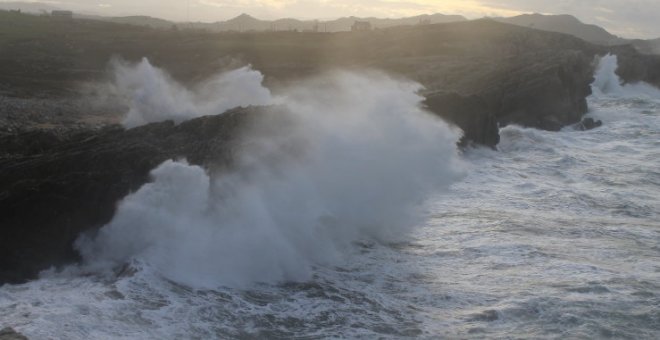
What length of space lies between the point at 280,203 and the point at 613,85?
39026 millimetres

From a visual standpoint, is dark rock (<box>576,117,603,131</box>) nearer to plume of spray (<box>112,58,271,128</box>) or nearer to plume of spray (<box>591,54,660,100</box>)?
plume of spray (<box>591,54,660,100</box>)

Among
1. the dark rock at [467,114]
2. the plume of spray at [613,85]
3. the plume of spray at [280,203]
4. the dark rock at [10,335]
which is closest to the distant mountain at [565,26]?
the plume of spray at [613,85]

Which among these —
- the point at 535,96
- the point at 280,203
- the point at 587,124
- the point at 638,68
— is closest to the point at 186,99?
the point at 280,203

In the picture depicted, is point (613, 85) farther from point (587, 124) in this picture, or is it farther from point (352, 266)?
point (352, 266)

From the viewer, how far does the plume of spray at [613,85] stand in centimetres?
4503

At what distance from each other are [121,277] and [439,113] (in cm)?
1635

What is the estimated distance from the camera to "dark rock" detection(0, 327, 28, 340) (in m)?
7.74

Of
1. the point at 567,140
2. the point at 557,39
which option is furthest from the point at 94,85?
the point at 557,39

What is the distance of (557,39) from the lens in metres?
60.3

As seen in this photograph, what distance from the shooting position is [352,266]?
12266 mm

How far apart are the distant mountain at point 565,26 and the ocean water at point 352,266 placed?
117 meters

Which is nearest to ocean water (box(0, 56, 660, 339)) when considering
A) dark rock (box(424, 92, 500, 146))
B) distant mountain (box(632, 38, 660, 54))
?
dark rock (box(424, 92, 500, 146))

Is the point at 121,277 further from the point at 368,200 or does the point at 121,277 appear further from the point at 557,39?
the point at 557,39

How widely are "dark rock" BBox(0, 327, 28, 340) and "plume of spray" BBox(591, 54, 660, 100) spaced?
41.8m
